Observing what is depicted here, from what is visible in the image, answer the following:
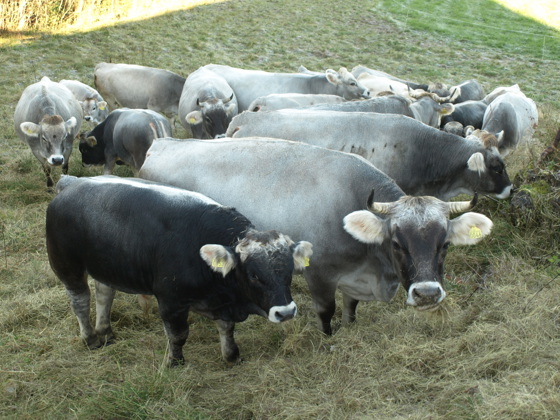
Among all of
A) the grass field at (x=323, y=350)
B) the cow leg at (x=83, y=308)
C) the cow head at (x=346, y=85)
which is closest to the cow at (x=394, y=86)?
the cow head at (x=346, y=85)

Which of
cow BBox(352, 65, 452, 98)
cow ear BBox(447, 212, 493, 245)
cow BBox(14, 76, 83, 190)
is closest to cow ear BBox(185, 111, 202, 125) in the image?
cow BBox(14, 76, 83, 190)

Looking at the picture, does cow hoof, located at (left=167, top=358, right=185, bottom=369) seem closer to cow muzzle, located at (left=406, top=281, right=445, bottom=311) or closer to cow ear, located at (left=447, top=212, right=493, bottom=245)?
cow muzzle, located at (left=406, top=281, right=445, bottom=311)

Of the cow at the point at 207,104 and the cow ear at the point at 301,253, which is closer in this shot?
the cow ear at the point at 301,253

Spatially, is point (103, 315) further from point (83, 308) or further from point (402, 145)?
point (402, 145)

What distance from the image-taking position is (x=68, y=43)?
1750 centimetres

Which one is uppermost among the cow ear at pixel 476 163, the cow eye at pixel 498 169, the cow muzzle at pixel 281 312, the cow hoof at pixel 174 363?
the cow ear at pixel 476 163

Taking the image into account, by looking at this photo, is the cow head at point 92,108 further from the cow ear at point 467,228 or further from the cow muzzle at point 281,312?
the cow ear at point 467,228

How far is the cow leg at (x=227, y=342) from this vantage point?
5.12 meters

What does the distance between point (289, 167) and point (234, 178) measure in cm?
59

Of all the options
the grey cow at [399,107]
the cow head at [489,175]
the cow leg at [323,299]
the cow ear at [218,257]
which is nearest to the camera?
the cow ear at [218,257]

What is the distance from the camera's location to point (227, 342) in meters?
5.19

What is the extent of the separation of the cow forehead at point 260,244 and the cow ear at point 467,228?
138 centimetres

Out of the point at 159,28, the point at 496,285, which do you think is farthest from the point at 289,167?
the point at 159,28

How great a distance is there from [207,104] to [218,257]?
6.88m
